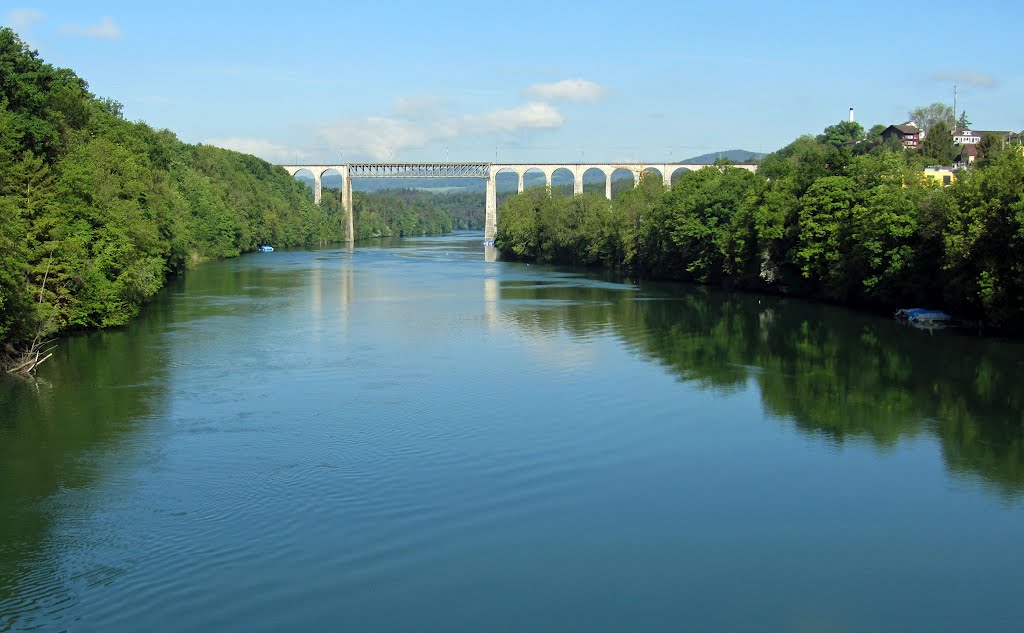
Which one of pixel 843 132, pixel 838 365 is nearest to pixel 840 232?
pixel 838 365

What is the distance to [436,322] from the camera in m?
35.3

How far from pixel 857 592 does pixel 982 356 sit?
18.5 meters

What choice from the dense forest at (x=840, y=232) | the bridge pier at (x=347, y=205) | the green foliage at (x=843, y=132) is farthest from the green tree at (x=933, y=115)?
the bridge pier at (x=347, y=205)

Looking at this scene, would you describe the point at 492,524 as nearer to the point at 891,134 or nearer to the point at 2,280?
the point at 2,280

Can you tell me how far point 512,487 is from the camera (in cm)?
1484

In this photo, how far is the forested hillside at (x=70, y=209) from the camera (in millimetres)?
24828

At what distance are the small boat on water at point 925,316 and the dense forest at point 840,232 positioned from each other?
66 cm

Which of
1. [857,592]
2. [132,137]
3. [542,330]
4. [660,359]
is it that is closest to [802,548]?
[857,592]

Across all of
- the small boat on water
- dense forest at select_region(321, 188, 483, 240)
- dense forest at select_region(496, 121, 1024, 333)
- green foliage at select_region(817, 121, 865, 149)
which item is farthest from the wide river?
dense forest at select_region(321, 188, 483, 240)

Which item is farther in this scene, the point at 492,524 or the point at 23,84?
the point at 23,84

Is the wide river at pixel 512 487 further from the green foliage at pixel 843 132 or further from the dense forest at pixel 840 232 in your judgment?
the green foliage at pixel 843 132

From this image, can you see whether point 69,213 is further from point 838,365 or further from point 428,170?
point 428,170

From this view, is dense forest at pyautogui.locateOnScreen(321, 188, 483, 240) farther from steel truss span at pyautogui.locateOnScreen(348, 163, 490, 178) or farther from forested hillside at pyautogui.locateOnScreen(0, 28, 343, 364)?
forested hillside at pyautogui.locateOnScreen(0, 28, 343, 364)

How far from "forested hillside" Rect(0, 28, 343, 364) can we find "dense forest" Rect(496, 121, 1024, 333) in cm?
2802
